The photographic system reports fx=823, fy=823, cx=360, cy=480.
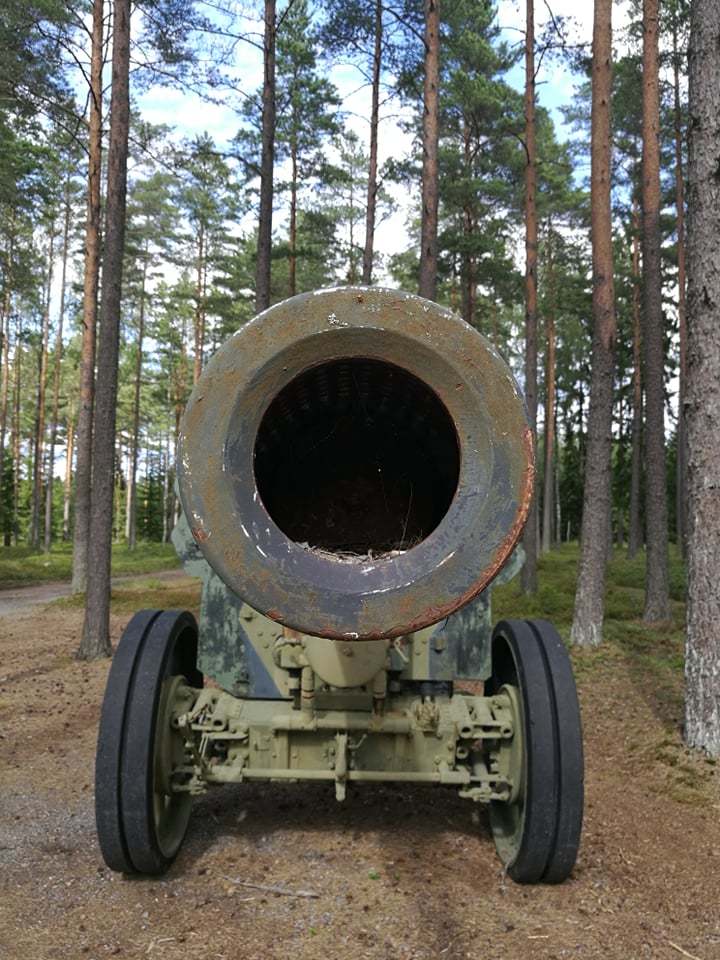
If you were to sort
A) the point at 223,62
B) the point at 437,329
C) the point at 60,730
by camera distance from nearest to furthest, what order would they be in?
1. the point at 437,329
2. the point at 60,730
3. the point at 223,62

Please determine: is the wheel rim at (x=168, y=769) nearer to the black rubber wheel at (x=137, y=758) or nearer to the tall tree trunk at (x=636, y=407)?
the black rubber wheel at (x=137, y=758)

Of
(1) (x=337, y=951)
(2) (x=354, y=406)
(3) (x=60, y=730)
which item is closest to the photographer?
(1) (x=337, y=951)

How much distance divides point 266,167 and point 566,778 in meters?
10.1

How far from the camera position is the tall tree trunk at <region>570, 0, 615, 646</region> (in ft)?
32.2

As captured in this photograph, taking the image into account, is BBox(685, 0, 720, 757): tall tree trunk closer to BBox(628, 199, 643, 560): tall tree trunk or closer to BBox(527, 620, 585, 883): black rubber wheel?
BBox(527, 620, 585, 883): black rubber wheel

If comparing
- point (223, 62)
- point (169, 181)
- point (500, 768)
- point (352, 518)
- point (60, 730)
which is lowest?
point (60, 730)

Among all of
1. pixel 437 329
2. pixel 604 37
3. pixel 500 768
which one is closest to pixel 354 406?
pixel 437 329

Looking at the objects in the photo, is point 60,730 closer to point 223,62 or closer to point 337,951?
point 337,951

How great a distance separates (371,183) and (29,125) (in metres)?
7.20

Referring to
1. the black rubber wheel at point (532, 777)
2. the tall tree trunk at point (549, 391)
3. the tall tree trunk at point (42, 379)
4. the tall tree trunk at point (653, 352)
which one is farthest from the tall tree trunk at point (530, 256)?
the tall tree trunk at point (42, 379)

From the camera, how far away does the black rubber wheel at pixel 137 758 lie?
3543 millimetres

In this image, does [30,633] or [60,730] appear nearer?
[60,730]

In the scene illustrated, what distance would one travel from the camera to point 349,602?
2289mm

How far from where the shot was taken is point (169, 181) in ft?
97.9
